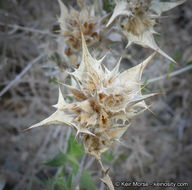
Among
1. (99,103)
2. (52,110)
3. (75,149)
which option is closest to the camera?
(99,103)

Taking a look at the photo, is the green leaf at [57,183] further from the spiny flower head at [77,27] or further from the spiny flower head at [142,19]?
the spiny flower head at [142,19]

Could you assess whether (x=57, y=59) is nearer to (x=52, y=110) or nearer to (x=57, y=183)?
(x=57, y=183)

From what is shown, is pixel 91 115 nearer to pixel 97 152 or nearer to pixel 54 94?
pixel 97 152

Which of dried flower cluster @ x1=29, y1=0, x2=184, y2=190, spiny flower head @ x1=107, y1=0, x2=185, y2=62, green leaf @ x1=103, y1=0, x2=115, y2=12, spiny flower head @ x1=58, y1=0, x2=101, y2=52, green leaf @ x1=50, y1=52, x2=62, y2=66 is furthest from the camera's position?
green leaf @ x1=50, y1=52, x2=62, y2=66

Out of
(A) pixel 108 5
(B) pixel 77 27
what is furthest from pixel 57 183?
(A) pixel 108 5

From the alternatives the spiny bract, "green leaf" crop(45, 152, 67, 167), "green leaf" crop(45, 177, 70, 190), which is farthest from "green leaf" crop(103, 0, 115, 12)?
"green leaf" crop(45, 177, 70, 190)

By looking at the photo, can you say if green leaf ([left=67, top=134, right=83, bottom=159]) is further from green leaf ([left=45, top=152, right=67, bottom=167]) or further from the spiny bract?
the spiny bract

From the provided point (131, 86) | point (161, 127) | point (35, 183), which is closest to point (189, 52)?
point (161, 127)
